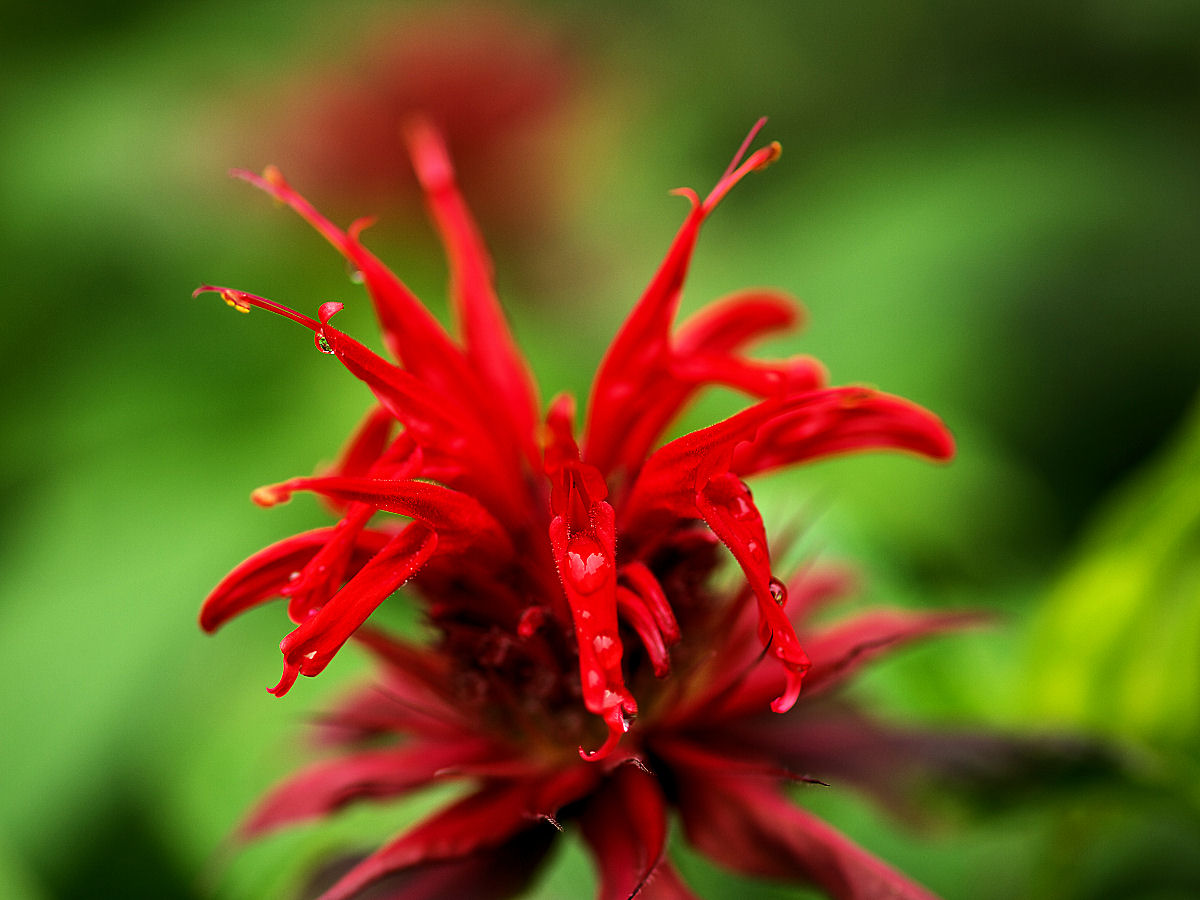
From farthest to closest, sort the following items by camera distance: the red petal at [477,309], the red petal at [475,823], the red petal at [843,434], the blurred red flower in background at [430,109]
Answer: the blurred red flower in background at [430,109] → the red petal at [477,309] → the red petal at [843,434] → the red petal at [475,823]

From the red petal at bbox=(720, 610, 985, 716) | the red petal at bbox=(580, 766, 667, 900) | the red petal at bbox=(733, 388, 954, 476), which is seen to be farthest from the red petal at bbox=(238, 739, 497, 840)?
the red petal at bbox=(733, 388, 954, 476)

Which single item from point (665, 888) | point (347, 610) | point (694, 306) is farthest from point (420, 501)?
point (694, 306)

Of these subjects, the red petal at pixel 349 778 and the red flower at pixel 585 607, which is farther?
the red petal at pixel 349 778

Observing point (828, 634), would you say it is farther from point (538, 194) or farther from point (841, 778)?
point (538, 194)

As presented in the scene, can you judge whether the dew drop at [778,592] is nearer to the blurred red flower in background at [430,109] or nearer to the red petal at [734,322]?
the red petal at [734,322]

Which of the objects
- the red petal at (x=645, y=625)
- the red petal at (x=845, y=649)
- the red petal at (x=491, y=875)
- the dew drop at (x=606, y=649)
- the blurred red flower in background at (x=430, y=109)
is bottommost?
the red petal at (x=491, y=875)

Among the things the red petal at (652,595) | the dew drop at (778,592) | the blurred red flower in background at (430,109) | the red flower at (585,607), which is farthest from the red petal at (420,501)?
the blurred red flower in background at (430,109)

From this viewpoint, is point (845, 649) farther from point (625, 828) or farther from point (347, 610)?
point (347, 610)

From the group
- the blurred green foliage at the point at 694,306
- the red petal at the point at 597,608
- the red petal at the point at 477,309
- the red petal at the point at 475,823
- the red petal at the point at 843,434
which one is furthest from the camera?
the blurred green foliage at the point at 694,306
